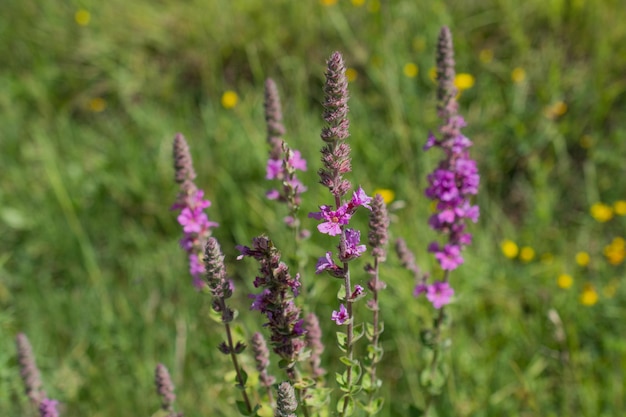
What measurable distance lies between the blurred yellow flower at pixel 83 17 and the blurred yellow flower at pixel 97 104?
2.38 feet

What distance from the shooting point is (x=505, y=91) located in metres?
5.20

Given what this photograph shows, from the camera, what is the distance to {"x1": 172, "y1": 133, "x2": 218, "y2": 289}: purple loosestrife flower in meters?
2.59

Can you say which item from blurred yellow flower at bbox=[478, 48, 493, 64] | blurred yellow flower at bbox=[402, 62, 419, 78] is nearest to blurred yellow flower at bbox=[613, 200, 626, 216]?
blurred yellow flower at bbox=[478, 48, 493, 64]

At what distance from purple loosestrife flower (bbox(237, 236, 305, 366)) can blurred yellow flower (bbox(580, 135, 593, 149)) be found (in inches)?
136

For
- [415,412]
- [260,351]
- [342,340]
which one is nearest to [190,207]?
[260,351]

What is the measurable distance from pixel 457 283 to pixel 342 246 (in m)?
2.30

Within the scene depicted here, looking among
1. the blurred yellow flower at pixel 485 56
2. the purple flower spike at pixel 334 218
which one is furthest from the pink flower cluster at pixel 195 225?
the blurred yellow flower at pixel 485 56

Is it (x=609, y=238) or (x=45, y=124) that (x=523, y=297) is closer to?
(x=609, y=238)

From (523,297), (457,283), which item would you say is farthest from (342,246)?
(523,297)

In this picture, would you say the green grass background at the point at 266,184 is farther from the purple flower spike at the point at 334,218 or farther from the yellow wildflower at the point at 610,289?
the purple flower spike at the point at 334,218

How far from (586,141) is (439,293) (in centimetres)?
262

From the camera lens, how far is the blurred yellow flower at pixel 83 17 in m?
6.11

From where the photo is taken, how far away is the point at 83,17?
241 inches

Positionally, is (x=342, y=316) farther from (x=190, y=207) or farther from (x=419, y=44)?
(x=419, y=44)
